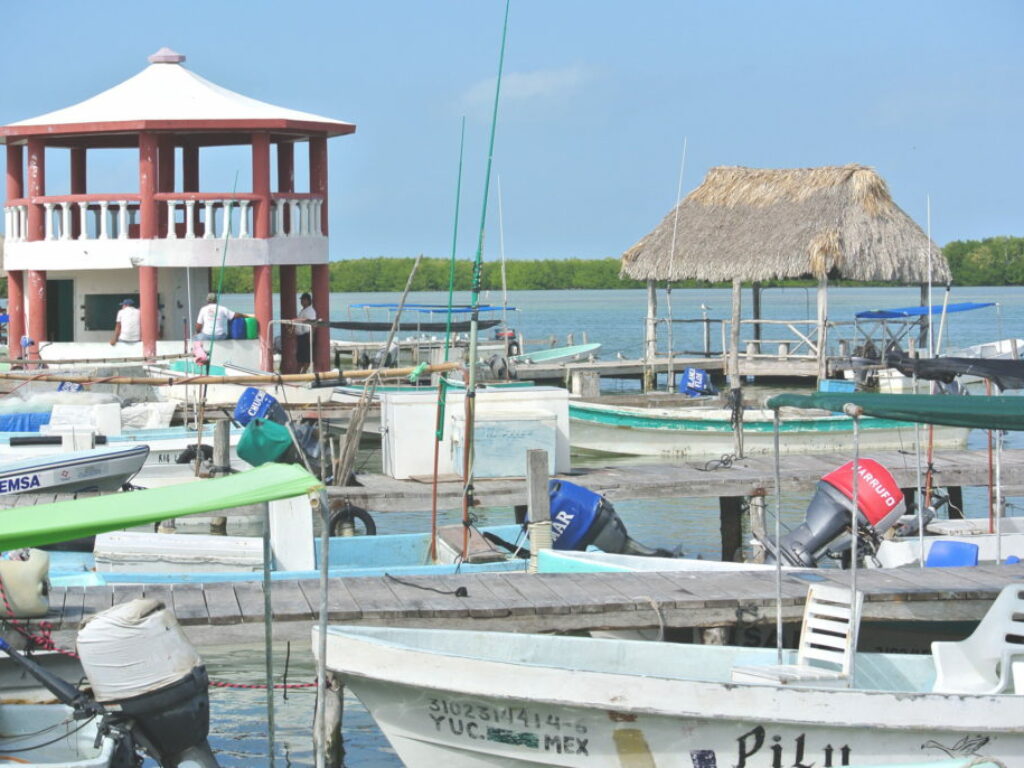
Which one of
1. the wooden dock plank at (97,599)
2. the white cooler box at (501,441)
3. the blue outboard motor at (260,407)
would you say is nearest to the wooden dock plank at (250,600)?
the wooden dock plank at (97,599)

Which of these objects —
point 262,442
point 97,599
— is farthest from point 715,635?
point 262,442

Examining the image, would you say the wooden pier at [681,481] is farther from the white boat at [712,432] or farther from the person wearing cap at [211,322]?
the person wearing cap at [211,322]

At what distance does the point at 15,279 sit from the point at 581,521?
17833mm

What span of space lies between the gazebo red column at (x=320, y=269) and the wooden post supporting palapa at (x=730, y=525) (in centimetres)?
1243

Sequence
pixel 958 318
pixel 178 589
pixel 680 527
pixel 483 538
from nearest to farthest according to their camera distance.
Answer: pixel 178 589 → pixel 483 538 → pixel 680 527 → pixel 958 318

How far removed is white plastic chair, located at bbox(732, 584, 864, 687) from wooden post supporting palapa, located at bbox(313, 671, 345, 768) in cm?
251

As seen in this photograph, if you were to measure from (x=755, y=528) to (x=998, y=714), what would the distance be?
5574mm

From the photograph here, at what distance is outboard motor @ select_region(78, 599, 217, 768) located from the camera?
8.34 m

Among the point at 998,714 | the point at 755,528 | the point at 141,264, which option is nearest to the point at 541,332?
the point at 141,264

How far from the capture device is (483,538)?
1320cm

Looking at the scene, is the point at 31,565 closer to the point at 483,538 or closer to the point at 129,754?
the point at 129,754

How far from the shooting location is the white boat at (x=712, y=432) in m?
24.2

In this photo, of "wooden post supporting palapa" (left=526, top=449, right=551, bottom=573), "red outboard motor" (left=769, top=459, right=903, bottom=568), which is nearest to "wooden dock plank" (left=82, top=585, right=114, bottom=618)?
"wooden post supporting palapa" (left=526, top=449, right=551, bottom=573)

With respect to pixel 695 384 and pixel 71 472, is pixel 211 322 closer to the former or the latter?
pixel 695 384
